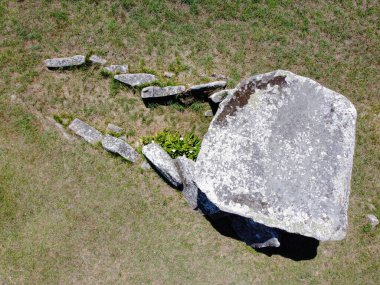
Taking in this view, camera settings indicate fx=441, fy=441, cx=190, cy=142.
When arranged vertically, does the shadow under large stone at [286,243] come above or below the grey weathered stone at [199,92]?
below

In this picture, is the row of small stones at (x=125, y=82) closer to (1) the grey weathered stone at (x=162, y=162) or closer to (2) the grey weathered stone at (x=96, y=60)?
(2) the grey weathered stone at (x=96, y=60)

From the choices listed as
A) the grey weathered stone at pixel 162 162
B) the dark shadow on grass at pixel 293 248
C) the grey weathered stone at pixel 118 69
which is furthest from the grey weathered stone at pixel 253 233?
the grey weathered stone at pixel 118 69

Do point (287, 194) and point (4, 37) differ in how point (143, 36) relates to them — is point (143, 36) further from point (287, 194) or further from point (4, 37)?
point (287, 194)

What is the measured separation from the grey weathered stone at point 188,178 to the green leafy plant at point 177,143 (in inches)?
12.5

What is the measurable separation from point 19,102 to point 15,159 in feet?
5.96

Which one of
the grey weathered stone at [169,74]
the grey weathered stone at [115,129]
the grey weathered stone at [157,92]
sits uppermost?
the grey weathered stone at [169,74]

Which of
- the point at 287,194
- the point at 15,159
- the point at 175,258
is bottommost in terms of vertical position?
the point at 175,258

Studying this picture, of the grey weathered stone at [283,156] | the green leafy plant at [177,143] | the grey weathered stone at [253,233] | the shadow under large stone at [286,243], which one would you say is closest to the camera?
the grey weathered stone at [283,156]

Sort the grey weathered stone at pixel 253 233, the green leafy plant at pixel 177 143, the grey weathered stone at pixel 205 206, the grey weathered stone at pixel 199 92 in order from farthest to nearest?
the grey weathered stone at pixel 199 92, the green leafy plant at pixel 177 143, the grey weathered stone at pixel 205 206, the grey weathered stone at pixel 253 233

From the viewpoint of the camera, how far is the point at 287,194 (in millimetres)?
11430

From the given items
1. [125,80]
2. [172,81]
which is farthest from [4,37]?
[172,81]

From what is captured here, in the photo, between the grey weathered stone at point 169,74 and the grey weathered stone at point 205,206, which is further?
the grey weathered stone at point 169,74

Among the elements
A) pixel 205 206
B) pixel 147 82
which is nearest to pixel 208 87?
pixel 147 82

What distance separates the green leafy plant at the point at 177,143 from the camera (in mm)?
13297
